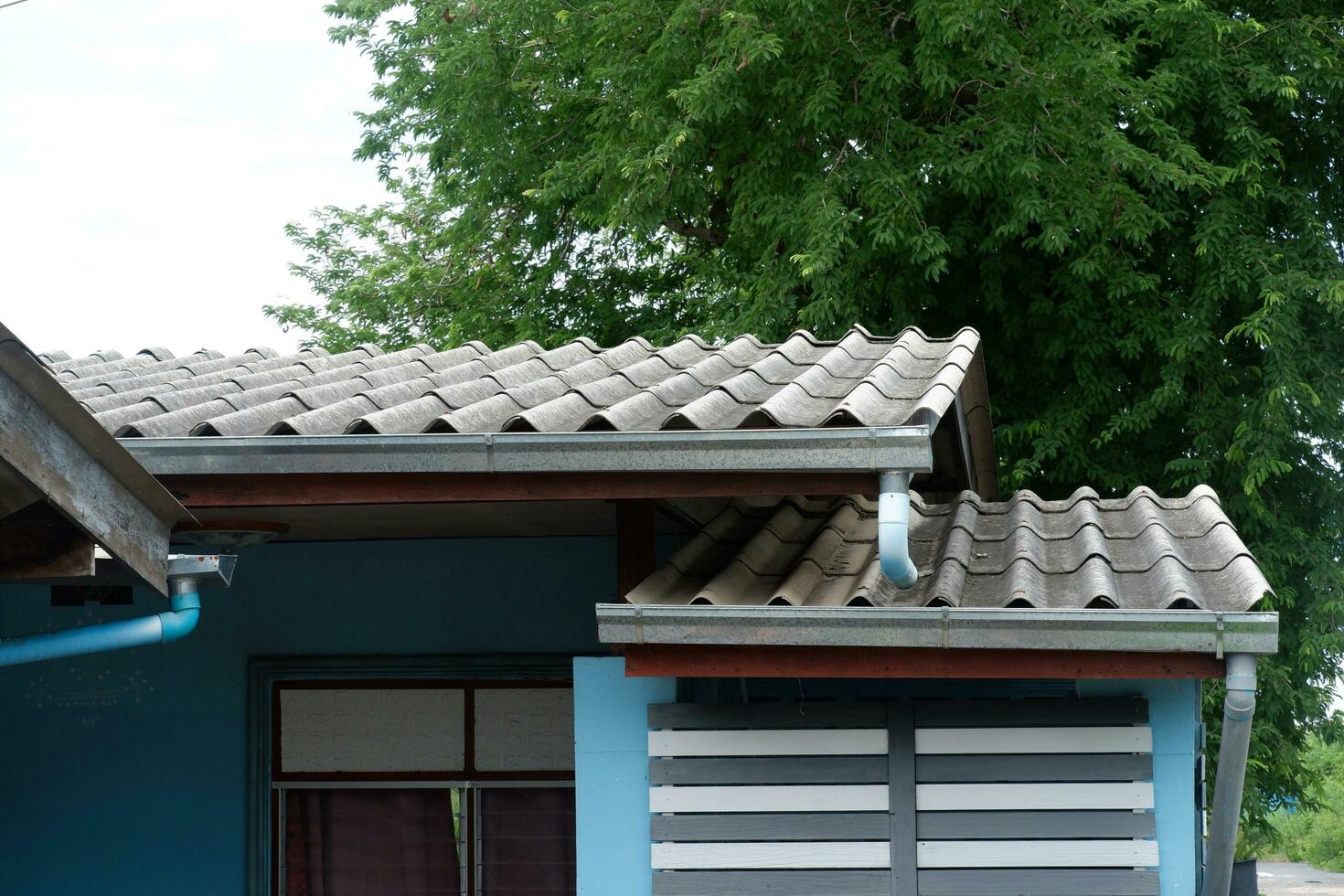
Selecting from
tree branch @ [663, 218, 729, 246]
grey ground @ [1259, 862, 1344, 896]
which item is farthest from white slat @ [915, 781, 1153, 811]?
grey ground @ [1259, 862, 1344, 896]

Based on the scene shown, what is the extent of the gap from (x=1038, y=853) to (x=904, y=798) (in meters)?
0.40

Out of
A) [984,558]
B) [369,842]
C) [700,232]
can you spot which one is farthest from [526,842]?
[700,232]

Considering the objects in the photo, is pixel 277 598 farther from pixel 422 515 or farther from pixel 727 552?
pixel 727 552

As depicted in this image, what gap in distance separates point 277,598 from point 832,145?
8035mm

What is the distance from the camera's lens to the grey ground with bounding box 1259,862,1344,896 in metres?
23.3

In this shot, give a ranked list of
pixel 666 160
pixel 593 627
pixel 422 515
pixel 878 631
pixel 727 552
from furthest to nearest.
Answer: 1. pixel 666 160
2. pixel 593 627
3. pixel 422 515
4. pixel 727 552
5. pixel 878 631

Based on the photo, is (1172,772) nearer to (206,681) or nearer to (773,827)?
(773,827)

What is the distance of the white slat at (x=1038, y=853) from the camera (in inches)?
157

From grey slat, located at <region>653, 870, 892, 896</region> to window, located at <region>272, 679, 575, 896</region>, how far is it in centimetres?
183

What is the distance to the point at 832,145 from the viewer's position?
12703 mm

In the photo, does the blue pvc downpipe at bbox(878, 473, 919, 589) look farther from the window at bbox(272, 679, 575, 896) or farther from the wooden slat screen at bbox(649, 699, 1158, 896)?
the window at bbox(272, 679, 575, 896)

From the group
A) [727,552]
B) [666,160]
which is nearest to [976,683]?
[727,552]

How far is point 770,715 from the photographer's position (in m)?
4.16

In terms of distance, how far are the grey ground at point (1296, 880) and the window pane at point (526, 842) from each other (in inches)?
798
